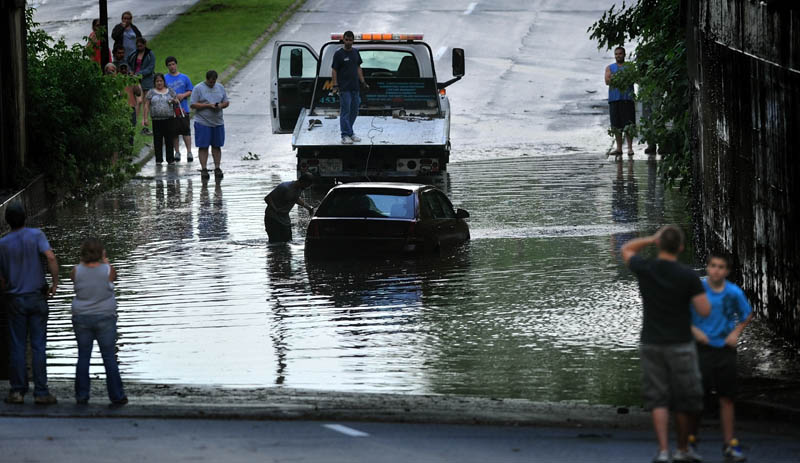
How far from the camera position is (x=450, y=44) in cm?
4328

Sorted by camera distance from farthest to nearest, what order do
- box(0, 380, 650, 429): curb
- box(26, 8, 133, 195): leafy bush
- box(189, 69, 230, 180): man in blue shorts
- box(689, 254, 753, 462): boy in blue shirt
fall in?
box(189, 69, 230, 180): man in blue shorts → box(26, 8, 133, 195): leafy bush → box(0, 380, 650, 429): curb → box(689, 254, 753, 462): boy in blue shirt

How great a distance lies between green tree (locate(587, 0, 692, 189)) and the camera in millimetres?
21266

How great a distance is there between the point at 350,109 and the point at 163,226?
4.34 metres

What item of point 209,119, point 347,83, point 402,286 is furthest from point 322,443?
point 209,119

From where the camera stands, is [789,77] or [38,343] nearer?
[38,343]

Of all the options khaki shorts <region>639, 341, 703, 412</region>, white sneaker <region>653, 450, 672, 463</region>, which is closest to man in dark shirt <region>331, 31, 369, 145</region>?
khaki shorts <region>639, 341, 703, 412</region>

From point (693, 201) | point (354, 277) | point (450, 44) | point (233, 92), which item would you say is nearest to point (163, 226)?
point (354, 277)

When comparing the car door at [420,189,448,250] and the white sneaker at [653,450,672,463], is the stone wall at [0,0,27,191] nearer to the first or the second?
the car door at [420,189,448,250]

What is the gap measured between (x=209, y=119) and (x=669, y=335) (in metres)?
19.6

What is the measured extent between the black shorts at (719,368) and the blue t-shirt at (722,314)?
70mm

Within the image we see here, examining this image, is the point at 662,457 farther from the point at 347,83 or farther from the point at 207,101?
the point at 207,101

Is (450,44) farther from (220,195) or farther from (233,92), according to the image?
(220,195)

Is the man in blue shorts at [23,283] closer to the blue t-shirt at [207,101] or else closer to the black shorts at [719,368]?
the black shorts at [719,368]

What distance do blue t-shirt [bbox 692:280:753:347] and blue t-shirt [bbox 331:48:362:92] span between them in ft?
50.9
